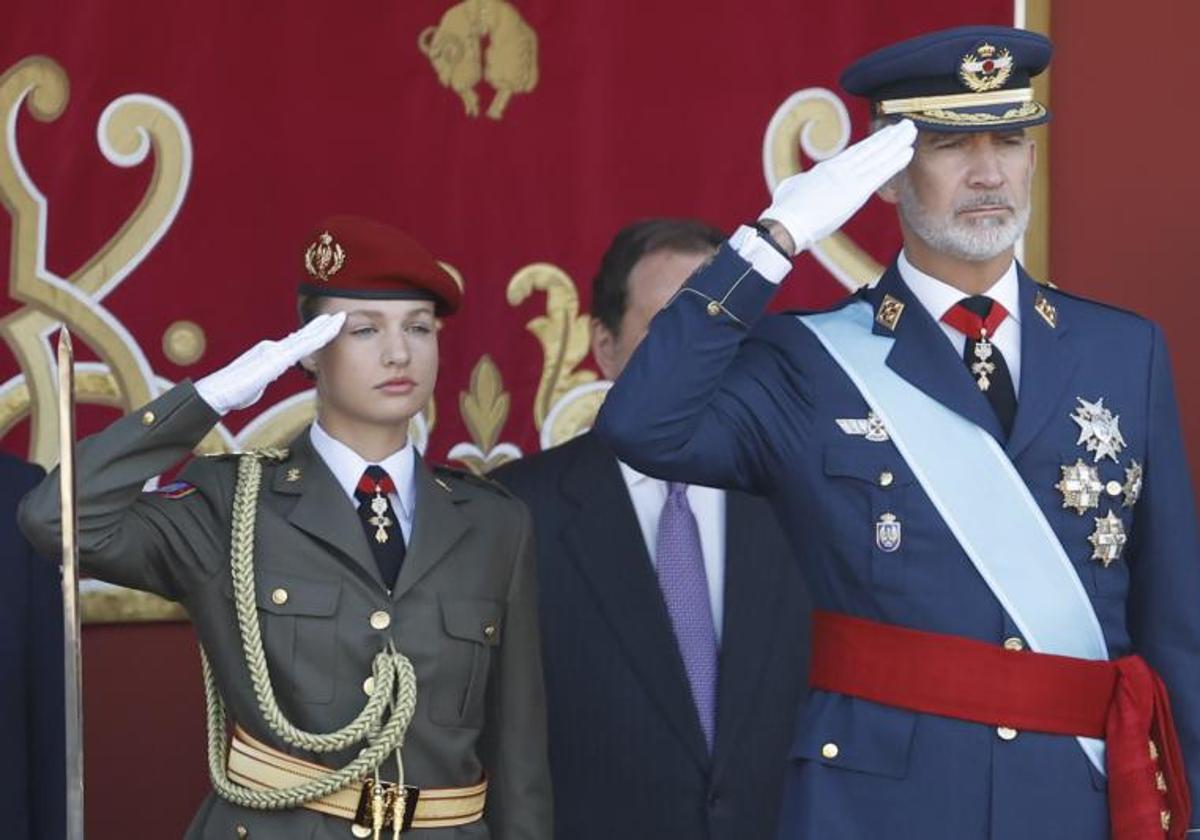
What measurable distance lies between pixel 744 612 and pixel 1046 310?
84 cm

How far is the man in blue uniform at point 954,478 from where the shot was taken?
10.9 ft

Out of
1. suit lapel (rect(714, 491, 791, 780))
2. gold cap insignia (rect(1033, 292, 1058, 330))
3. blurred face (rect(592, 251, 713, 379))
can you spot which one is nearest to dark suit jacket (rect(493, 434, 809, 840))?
suit lapel (rect(714, 491, 791, 780))

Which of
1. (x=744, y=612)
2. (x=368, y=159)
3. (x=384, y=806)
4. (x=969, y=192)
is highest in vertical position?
(x=368, y=159)

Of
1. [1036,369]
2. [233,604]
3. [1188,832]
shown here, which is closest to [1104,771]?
[1188,832]

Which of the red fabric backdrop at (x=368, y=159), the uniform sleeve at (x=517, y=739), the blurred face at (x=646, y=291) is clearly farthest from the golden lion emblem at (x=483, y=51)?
the uniform sleeve at (x=517, y=739)

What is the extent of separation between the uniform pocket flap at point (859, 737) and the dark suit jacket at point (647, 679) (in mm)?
706

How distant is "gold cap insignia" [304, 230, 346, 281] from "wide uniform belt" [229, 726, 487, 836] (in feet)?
2.21

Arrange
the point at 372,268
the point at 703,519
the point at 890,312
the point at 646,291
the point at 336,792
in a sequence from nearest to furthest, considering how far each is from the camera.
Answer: the point at 890,312
the point at 336,792
the point at 372,268
the point at 703,519
the point at 646,291

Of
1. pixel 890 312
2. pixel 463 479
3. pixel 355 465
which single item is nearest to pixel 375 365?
pixel 355 465

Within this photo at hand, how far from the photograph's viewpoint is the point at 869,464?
340 centimetres

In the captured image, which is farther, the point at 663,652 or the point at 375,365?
the point at 663,652

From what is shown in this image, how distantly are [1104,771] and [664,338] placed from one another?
77cm

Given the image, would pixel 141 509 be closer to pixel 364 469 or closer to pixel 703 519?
pixel 364 469

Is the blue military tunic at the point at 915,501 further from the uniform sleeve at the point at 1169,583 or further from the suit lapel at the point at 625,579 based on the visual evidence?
the suit lapel at the point at 625,579
